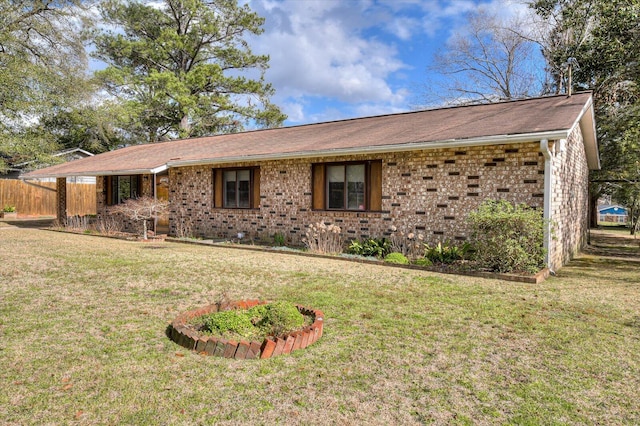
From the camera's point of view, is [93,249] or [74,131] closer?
[93,249]

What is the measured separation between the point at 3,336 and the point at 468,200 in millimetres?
8491

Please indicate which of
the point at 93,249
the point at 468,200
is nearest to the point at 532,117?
the point at 468,200

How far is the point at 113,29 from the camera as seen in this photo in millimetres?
29562

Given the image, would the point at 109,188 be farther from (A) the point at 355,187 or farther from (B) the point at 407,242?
(B) the point at 407,242

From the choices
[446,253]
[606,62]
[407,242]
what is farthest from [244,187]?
[606,62]

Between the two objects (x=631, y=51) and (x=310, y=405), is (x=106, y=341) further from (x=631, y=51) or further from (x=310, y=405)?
(x=631, y=51)

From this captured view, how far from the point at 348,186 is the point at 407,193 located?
182cm

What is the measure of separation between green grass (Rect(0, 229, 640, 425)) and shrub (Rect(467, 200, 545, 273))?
63 centimetres

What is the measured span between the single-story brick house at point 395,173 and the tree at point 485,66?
30.1 feet

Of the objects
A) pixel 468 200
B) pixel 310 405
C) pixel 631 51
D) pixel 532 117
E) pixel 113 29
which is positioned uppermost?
pixel 113 29

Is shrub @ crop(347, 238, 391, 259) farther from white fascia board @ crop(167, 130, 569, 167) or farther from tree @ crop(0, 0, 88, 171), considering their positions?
tree @ crop(0, 0, 88, 171)

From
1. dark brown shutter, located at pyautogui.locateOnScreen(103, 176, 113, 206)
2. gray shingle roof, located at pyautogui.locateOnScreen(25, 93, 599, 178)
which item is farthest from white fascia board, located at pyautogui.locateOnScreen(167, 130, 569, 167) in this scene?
dark brown shutter, located at pyautogui.locateOnScreen(103, 176, 113, 206)

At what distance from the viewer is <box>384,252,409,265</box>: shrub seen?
930cm

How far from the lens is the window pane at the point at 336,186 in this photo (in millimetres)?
11789
